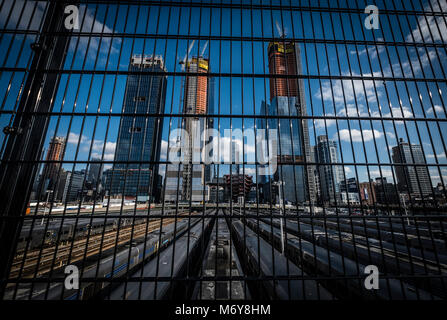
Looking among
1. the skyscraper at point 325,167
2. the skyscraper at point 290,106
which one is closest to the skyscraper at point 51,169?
the skyscraper at point 290,106

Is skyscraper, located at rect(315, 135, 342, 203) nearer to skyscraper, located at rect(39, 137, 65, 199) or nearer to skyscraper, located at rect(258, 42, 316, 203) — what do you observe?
skyscraper, located at rect(258, 42, 316, 203)

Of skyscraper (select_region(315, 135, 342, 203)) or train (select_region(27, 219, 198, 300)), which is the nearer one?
skyscraper (select_region(315, 135, 342, 203))

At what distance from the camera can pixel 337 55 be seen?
4234 mm

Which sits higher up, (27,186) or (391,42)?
(391,42)

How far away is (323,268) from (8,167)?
10886mm

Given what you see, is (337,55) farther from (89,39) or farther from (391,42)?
(89,39)

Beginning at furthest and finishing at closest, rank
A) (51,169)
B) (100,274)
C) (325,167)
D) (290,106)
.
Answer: (100,274) → (51,169) → (325,167) → (290,106)

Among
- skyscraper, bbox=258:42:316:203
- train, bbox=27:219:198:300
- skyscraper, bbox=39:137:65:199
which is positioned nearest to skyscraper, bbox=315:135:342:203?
skyscraper, bbox=258:42:316:203

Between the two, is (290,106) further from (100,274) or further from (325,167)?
(100,274)

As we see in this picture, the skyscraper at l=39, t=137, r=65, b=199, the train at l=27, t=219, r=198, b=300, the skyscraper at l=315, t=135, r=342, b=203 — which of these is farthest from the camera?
the train at l=27, t=219, r=198, b=300

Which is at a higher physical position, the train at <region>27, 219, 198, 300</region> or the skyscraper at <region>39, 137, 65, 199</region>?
the skyscraper at <region>39, 137, 65, 199</region>

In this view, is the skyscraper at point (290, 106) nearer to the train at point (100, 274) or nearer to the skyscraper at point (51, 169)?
the train at point (100, 274)

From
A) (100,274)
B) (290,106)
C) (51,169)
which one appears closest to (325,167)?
(290,106)
